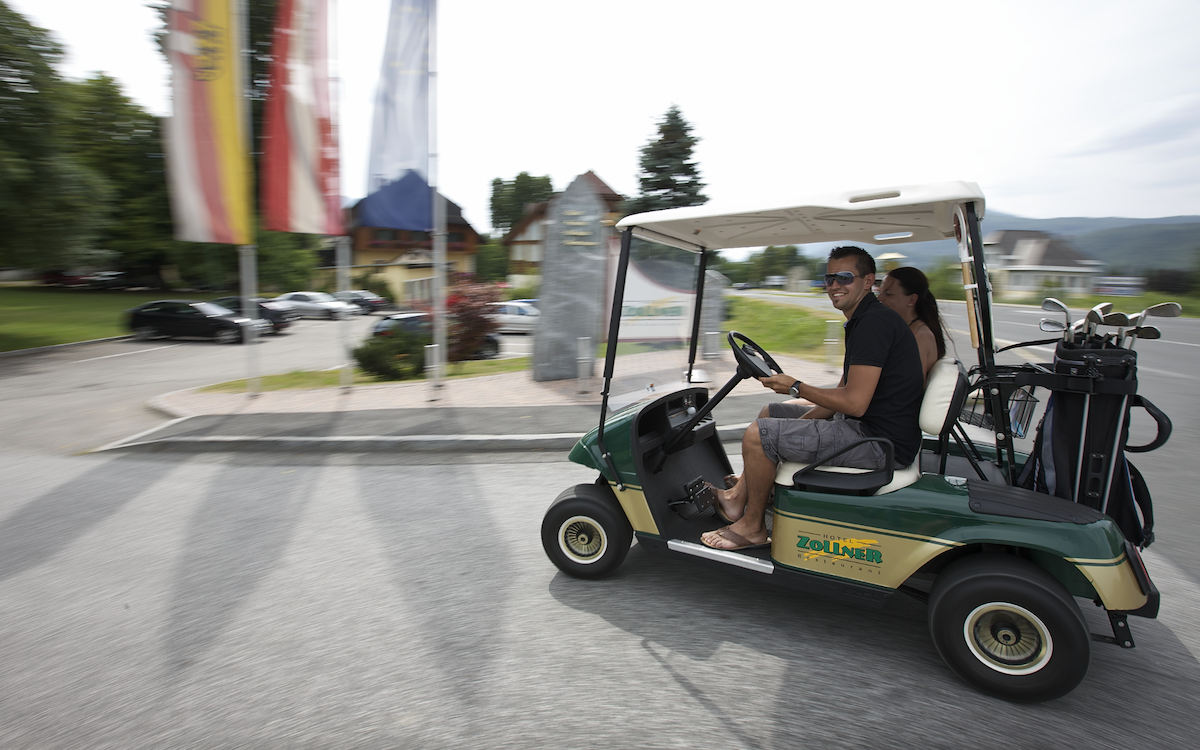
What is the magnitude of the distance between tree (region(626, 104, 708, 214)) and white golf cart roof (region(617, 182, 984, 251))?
13549 mm

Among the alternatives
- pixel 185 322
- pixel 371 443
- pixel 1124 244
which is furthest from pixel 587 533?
pixel 1124 244

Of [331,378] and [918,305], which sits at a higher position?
[918,305]

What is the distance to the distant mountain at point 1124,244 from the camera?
330 centimetres

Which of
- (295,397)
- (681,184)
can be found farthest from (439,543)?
(681,184)

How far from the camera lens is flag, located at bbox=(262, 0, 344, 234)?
8500 millimetres

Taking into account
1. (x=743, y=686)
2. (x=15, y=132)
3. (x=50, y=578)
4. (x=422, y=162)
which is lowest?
(x=50, y=578)

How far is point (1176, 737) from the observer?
2.14 m

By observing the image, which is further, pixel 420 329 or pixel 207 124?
pixel 420 329

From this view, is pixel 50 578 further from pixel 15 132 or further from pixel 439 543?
pixel 15 132

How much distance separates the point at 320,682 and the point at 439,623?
0.56 metres

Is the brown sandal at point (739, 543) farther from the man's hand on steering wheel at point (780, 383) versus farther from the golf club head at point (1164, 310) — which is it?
the golf club head at point (1164, 310)

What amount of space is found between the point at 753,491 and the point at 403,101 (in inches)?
313

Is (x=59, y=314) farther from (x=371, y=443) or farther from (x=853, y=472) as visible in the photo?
(x=853, y=472)

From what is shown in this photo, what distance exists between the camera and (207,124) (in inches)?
324
